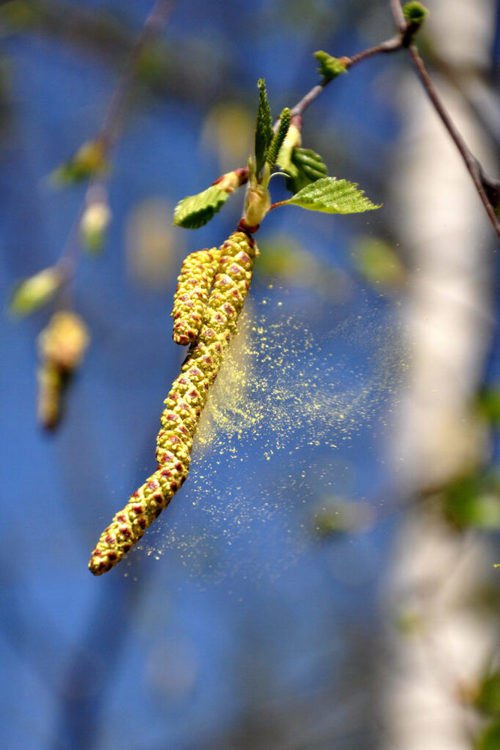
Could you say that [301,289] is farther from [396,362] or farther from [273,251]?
[396,362]

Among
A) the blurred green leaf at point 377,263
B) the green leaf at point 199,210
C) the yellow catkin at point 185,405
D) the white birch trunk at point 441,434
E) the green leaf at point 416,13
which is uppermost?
the green leaf at point 416,13

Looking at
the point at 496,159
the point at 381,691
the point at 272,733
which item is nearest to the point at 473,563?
the point at 381,691

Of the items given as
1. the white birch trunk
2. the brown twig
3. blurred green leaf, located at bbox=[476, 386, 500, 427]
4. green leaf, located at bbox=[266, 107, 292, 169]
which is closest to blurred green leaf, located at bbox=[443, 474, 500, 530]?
blurred green leaf, located at bbox=[476, 386, 500, 427]

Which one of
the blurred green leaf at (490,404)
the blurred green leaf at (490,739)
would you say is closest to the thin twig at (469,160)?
the blurred green leaf at (490,739)

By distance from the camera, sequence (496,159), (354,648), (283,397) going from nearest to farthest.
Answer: (283,397), (496,159), (354,648)

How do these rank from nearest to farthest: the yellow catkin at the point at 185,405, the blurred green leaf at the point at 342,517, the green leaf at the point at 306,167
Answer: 1. the yellow catkin at the point at 185,405
2. the green leaf at the point at 306,167
3. the blurred green leaf at the point at 342,517

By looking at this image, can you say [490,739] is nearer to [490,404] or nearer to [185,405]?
[185,405]

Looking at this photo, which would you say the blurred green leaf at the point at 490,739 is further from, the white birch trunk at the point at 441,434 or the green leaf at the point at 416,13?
the white birch trunk at the point at 441,434

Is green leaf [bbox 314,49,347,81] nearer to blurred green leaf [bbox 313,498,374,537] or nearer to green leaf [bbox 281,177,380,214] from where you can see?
green leaf [bbox 281,177,380,214]
